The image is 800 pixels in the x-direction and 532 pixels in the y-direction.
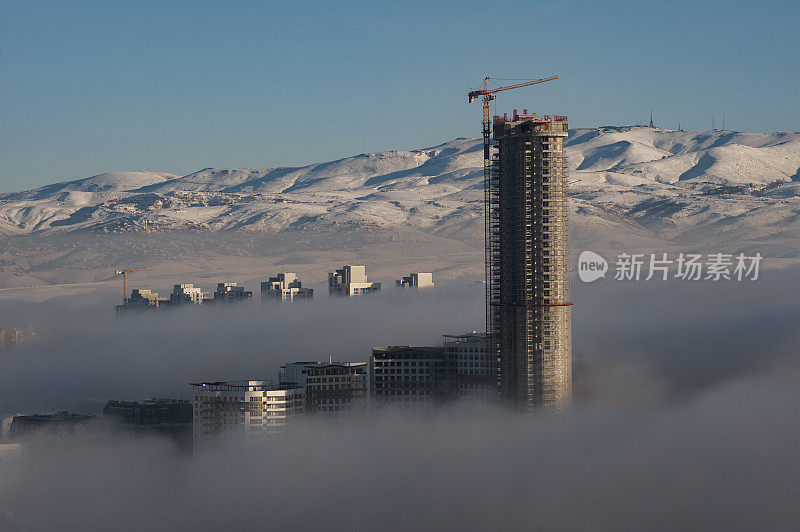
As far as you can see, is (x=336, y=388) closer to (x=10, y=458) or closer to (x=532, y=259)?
(x=532, y=259)

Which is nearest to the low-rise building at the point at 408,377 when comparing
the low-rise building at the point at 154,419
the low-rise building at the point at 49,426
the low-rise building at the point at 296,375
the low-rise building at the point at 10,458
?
the low-rise building at the point at 296,375

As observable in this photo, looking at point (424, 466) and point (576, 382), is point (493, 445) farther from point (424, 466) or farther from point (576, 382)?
point (576, 382)

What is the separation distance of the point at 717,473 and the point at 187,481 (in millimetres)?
54537

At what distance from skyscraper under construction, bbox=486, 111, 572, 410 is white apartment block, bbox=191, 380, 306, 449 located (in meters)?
23.5

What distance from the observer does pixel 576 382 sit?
536 feet

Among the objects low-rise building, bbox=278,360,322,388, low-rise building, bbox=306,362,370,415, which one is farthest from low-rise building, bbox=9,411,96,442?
low-rise building, bbox=306,362,370,415

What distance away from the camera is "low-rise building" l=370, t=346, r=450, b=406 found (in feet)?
534

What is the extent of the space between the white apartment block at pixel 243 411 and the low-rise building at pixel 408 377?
11755mm

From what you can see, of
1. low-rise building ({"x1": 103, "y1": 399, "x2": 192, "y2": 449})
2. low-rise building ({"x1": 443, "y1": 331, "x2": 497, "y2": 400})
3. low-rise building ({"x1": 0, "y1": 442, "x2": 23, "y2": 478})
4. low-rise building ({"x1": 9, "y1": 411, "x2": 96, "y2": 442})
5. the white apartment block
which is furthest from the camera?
low-rise building ({"x1": 9, "y1": 411, "x2": 96, "y2": 442})

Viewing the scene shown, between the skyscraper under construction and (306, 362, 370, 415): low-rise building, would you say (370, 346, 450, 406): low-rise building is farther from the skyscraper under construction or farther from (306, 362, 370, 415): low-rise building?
the skyscraper under construction

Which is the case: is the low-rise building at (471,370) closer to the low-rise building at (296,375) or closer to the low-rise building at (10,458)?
the low-rise building at (296,375)

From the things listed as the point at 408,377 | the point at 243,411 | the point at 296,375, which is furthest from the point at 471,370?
the point at 243,411

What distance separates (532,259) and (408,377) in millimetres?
19935

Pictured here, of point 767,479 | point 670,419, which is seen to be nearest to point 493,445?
point 670,419
